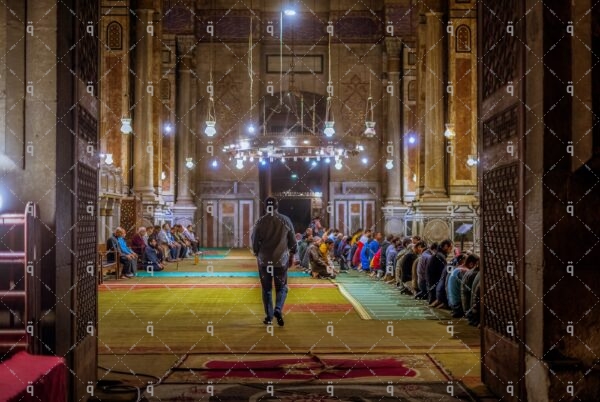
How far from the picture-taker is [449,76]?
52.4 feet

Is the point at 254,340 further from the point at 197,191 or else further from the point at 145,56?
the point at 197,191

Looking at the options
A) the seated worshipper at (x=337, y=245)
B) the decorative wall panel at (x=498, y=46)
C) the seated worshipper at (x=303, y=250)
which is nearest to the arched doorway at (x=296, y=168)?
the seated worshipper at (x=337, y=245)

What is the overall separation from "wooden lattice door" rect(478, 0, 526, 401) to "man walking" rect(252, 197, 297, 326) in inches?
A: 115

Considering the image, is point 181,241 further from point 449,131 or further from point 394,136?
point 394,136

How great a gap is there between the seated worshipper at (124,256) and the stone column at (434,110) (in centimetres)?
668

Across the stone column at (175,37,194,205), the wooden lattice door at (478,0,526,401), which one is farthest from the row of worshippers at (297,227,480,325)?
the stone column at (175,37,194,205)

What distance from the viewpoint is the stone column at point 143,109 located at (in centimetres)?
1870

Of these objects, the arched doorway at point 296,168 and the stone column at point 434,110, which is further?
the arched doorway at point 296,168

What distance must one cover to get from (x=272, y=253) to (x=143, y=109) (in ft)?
39.8

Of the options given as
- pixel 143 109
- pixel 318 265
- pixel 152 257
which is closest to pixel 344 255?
pixel 318 265

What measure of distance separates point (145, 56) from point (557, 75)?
1573cm

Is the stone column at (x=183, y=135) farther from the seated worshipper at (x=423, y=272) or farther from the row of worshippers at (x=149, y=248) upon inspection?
the seated worshipper at (x=423, y=272)

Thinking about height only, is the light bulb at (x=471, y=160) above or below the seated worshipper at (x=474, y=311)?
above

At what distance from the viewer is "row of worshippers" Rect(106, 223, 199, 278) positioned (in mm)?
14281
